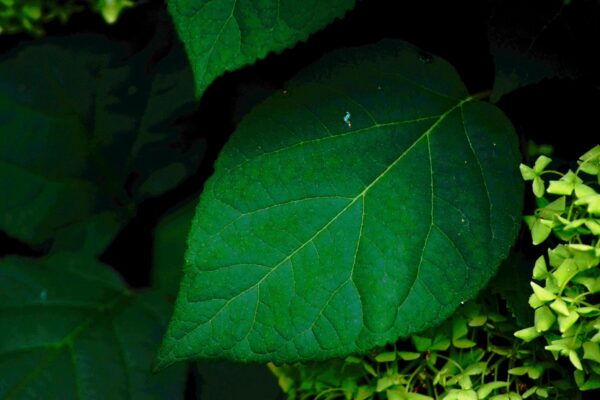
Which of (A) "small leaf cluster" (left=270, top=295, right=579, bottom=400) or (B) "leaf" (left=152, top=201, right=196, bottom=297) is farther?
(B) "leaf" (left=152, top=201, right=196, bottom=297)

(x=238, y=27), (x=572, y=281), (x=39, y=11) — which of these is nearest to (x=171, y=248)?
(x=39, y=11)

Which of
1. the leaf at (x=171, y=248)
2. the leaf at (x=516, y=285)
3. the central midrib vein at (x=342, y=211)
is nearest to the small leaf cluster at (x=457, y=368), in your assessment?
the leaf at (x=516, y=285)

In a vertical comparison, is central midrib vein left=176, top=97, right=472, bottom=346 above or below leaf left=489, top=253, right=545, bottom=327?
above

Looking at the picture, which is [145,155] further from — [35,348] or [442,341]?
[442,341]

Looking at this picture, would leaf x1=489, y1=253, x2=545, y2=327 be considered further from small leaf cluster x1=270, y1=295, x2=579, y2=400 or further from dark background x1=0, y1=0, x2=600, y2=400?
dark background x1=0, y1=0, x2=600, y2=400

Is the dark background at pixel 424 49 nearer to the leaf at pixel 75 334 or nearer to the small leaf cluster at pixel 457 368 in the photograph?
the leaf at pixel 75 334

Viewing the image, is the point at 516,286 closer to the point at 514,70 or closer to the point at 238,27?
the point at 514,70

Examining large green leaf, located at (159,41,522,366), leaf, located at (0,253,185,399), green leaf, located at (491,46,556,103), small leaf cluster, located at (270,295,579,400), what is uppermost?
green leaf, located at (491,46,556,103)

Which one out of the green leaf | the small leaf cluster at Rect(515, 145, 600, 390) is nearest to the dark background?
the green leaf
